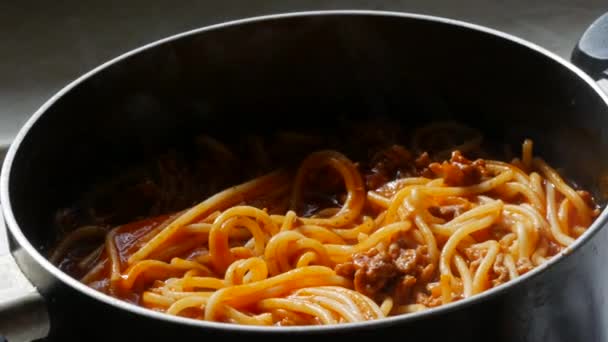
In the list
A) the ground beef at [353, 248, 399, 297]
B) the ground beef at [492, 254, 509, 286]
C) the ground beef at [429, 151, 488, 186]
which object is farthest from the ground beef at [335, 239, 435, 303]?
the ground beef at [429, 151, 488, 186]

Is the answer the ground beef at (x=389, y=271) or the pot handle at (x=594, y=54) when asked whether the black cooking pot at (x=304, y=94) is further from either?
the ground beef at (x=389, y=271)

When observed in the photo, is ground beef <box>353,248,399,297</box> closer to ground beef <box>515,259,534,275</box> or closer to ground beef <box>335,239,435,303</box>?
ground beef <box>335,239,435,303</box>

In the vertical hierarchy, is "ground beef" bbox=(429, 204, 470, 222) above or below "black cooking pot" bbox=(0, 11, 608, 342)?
below

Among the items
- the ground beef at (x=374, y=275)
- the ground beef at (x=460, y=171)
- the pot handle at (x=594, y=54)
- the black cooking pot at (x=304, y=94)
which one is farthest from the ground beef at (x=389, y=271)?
the pot handle at (x=594, y=54)

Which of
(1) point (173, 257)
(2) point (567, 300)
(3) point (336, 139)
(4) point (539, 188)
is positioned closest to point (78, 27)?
(3) point (336, 139)

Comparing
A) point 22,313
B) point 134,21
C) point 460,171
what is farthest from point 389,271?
point 134,21

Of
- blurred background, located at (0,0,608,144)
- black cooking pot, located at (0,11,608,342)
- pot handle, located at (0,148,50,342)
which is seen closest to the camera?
pot handle, located at (0,148,50,342)

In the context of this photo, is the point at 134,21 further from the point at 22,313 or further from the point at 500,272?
the point at 22,313

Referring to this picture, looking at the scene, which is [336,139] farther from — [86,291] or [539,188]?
[86,291]
